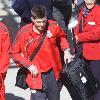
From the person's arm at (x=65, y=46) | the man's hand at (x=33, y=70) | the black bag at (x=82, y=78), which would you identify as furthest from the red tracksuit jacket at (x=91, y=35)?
the man's hand at (x=33, y=70)

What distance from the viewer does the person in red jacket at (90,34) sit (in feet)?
17.7

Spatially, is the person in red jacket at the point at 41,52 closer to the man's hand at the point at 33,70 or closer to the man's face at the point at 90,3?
the man's hand at the point at 33,70

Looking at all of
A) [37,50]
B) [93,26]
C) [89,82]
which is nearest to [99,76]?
[89,82]

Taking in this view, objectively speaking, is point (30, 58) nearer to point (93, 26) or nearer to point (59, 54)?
point (59, 54)

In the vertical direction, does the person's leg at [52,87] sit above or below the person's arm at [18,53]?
below

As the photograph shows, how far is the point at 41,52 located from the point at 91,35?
72cm

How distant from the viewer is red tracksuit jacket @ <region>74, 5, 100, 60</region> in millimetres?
5391

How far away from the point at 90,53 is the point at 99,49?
0.43 ft

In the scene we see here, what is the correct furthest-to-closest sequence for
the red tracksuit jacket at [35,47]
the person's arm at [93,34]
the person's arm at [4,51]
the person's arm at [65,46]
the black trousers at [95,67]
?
the black trousers at [95,67], the person's arm at [93,34], the person's arm at [65,46], the red tracksuit jacket at [35,47], the person's arm at [4,51]

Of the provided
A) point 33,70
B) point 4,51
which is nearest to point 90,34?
point 33,70

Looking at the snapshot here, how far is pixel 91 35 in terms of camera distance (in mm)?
5395

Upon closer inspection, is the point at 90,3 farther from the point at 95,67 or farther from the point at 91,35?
the point at 95,67

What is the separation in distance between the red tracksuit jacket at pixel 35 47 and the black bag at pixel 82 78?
0.49 feet

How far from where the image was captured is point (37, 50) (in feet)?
16.6
